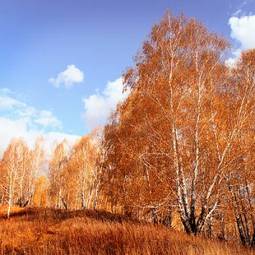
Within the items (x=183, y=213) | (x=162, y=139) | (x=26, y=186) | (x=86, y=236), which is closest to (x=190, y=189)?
(x=183, y=213)

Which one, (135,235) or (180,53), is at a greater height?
(180,53)

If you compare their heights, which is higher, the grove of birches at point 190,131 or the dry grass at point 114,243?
the grove of birches at point 190,131

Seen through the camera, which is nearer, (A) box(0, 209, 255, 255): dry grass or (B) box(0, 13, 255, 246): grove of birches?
(A) box(0, 209, 255, 255): dry grass

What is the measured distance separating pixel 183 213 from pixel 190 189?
30.3 inches

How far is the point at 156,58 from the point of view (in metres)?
11.1

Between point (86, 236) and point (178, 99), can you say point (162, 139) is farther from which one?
point (86, 236)

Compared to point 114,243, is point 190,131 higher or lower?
higher

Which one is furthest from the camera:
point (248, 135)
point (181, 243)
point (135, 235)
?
point (248, 135)

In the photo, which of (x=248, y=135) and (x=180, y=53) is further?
(x=248, y=135)

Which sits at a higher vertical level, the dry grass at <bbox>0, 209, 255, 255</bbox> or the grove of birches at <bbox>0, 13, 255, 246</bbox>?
the grove of birches at <bbox>0, 13, 255, 246</bbox>

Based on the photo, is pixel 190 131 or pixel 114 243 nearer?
pixel 114 243

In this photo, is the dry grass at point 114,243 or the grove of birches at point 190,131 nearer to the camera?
the dry grass at point 114,243

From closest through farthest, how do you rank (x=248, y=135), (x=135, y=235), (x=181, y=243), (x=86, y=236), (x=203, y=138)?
(x=181, y=243) → (x=135, y=235) → (x=86, y=236) → (x=203, y=138) → (x=248, y=135)

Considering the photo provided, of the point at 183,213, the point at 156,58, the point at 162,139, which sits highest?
the point at 156,58
